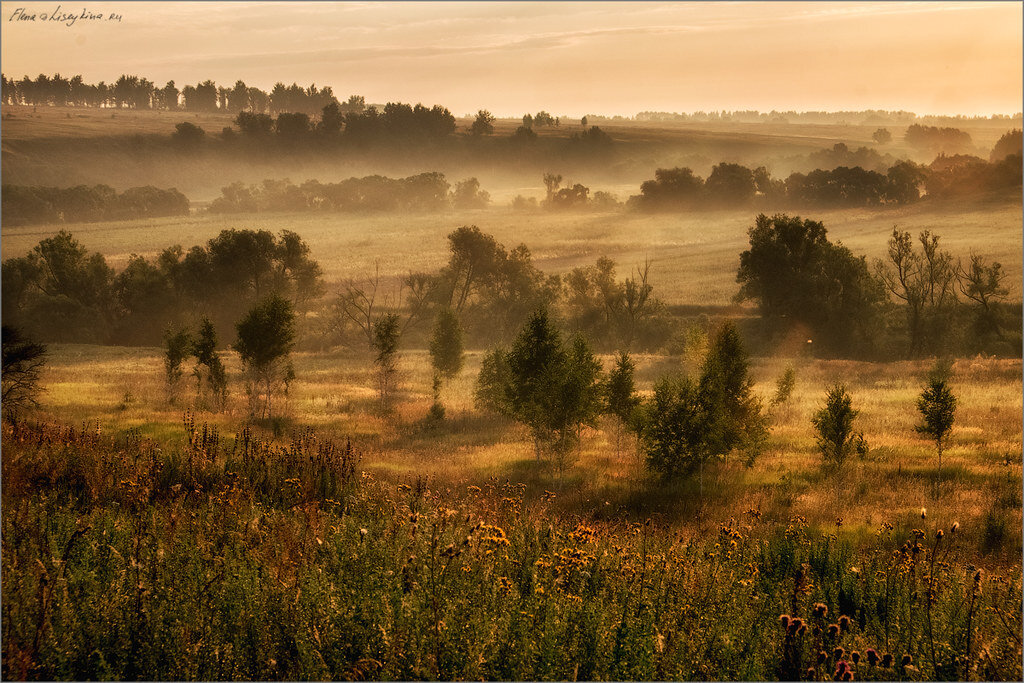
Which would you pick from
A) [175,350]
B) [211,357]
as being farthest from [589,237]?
[175,350]

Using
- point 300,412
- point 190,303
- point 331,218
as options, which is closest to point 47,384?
point 300,412

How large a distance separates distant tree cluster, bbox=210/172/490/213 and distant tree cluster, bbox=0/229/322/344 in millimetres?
95453

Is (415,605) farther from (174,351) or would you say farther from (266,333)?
(174,351)

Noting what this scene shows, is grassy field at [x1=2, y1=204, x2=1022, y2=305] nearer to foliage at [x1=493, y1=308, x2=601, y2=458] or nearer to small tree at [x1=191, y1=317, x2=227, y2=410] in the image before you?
foliage at [x1=493, y1=308, x2=601, y2=458]

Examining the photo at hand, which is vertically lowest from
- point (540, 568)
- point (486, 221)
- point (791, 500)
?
point (791, 500)

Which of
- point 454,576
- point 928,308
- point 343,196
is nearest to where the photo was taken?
point 454,576

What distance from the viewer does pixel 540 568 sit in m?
11.2

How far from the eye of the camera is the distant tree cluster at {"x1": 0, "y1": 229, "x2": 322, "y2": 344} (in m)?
83.2

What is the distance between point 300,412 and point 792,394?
3336 centimetres

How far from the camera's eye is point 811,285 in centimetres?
8225

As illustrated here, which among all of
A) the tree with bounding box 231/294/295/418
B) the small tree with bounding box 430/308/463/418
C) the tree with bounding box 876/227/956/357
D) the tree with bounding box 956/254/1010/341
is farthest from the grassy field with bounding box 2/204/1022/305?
the tree with bounding box 231/294/295/418

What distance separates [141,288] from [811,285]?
7051cm

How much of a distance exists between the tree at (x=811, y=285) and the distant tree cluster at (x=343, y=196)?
112850 mm

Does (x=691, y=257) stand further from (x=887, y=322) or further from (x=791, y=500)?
(x=791, y=500)
